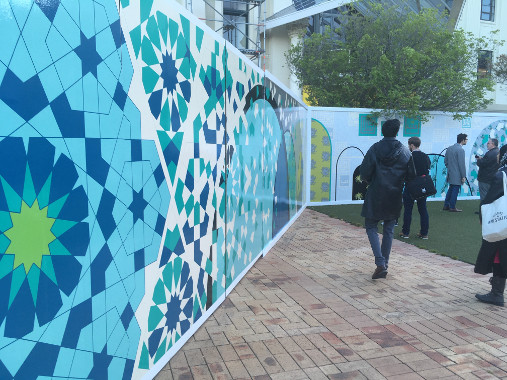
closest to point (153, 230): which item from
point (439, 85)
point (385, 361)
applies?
point (385, 361)

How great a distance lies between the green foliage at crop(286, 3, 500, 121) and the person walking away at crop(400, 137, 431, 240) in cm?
525

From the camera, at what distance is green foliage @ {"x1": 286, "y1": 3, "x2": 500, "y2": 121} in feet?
45.8

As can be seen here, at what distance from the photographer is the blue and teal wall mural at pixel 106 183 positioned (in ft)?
6.54

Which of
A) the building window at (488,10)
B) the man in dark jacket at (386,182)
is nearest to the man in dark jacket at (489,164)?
the man in dark jacket at (386,182)

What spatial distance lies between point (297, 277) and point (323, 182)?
7.25 m

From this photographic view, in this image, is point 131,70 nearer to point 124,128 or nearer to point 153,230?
point 124,128

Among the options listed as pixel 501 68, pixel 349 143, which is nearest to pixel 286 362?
pixel 349 143

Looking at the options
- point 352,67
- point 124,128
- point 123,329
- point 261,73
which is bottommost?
point 123,329

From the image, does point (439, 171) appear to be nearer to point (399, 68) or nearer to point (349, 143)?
point (349, 143)

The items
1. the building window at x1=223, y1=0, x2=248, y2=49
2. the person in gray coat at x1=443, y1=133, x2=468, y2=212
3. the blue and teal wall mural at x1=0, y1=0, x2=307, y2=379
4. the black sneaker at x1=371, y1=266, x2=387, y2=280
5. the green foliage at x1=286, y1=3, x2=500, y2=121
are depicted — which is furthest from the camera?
the building window at x1=223, y1=0, x2=248, y2=49

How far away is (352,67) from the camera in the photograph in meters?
16.1

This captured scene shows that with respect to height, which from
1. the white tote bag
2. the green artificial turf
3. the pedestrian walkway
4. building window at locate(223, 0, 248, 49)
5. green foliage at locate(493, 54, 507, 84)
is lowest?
the green artificial turf

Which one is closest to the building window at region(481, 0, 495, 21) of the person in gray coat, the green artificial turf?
the green artificial turf

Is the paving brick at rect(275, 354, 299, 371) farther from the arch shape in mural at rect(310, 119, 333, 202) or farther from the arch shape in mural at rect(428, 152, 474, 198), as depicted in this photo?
the arch shape in mural at rect(428, 152, 474, 198)
